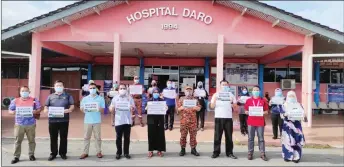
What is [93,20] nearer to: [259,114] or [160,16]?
[160,16]

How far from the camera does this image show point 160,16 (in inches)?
525

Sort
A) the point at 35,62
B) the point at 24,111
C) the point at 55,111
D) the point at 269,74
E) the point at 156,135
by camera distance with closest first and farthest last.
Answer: the point at 24,111 < the point at 55,111 < the point at 156,135 < the point at 35,62 < the point at 269,74

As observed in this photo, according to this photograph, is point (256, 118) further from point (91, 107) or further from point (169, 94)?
point (169, 94)

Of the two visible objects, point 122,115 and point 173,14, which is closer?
point 122,115

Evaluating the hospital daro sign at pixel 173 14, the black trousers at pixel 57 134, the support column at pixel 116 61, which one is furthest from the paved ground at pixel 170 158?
the hospital daro sign at pixel 173 14

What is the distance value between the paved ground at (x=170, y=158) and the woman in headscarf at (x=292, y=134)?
0.71 ft

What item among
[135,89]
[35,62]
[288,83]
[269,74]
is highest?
[35,62]

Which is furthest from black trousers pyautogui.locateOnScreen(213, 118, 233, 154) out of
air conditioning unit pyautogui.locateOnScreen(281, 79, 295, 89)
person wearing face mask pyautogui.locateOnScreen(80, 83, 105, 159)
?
air conditioning unit pyautogui.locateOnScreen(281, 79, 295, 89)

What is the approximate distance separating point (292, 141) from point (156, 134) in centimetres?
309

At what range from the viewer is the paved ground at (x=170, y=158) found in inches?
Answer: 283

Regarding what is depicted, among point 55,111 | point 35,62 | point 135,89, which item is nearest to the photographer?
point 55,111

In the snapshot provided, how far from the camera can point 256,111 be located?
782 centimetres

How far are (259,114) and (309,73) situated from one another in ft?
21.3

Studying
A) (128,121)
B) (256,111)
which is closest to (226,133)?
(256,111)
